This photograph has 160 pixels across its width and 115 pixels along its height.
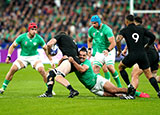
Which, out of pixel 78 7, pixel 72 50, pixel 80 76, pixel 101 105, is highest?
pixel 78 7

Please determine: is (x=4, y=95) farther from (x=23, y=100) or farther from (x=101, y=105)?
(x=101, y=105)

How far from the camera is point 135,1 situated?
2973cm

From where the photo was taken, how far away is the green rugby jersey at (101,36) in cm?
1298

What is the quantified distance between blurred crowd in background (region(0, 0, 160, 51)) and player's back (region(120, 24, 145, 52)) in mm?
16717

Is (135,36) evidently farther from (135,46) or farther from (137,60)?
(137,60)

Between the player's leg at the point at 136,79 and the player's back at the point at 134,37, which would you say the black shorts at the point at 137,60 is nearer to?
the player's back at the point at 134,37

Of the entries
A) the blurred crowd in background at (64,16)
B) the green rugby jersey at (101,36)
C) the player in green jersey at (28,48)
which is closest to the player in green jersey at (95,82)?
the green rugby jersey at (101,36)

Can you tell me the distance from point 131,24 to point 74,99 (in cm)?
248

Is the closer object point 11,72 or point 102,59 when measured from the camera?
point 11,72

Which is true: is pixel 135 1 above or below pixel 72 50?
above

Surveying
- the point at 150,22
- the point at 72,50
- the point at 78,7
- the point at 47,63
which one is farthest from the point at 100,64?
the point at 78,7

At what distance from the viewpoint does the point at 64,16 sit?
103 feet

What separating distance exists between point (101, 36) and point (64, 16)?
1851cm

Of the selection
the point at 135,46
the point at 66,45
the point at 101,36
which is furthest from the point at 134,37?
the point at 101,36
